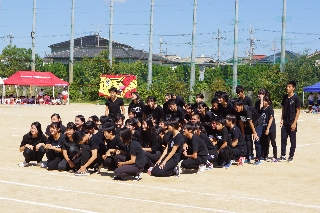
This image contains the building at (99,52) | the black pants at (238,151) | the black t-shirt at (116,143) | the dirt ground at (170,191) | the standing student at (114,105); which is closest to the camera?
the dirt ground at (170,191)

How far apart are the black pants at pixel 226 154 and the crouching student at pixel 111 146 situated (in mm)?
2629

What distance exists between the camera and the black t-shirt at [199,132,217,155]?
14.3 meters

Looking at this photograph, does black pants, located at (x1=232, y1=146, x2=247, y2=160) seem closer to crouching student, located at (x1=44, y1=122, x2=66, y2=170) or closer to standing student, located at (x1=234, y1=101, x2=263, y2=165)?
standing student, located at (x1=234, y1=101, x2=263, y2=165)

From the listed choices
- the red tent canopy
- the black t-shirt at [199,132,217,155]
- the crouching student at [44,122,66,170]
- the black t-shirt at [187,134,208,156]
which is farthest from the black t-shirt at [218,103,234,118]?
the red tent canopy

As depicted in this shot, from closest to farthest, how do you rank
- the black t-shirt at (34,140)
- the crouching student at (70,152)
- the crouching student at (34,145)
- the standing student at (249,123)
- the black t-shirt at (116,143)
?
the black t-shirt at (116,143)
the crouching student at (70,152)
the crouching student at (34,145)
the black t-shirt at (34,140)
the standing student at (249,123)

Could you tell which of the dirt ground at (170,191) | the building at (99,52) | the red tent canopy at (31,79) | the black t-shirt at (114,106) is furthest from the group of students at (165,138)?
the building at (99,52)

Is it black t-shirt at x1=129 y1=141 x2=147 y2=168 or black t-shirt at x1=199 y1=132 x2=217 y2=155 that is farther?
black t-shirt at x1=199 y1=132 x2=217 y2=155

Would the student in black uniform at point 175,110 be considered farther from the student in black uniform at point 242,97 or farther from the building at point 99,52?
the building at point 99,52

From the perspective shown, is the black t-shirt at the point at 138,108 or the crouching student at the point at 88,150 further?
the black t-shirt at the point at 138,108

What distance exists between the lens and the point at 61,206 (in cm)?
944

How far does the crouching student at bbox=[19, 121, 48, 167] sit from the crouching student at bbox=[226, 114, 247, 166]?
4.22m

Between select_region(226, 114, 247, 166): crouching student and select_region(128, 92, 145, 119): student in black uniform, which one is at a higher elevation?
select_region(128, 92, 145, 119): student in black uniform

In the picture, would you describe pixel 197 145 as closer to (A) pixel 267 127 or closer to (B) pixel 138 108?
(A) pixel 267 127

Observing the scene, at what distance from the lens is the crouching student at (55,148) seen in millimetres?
13633
